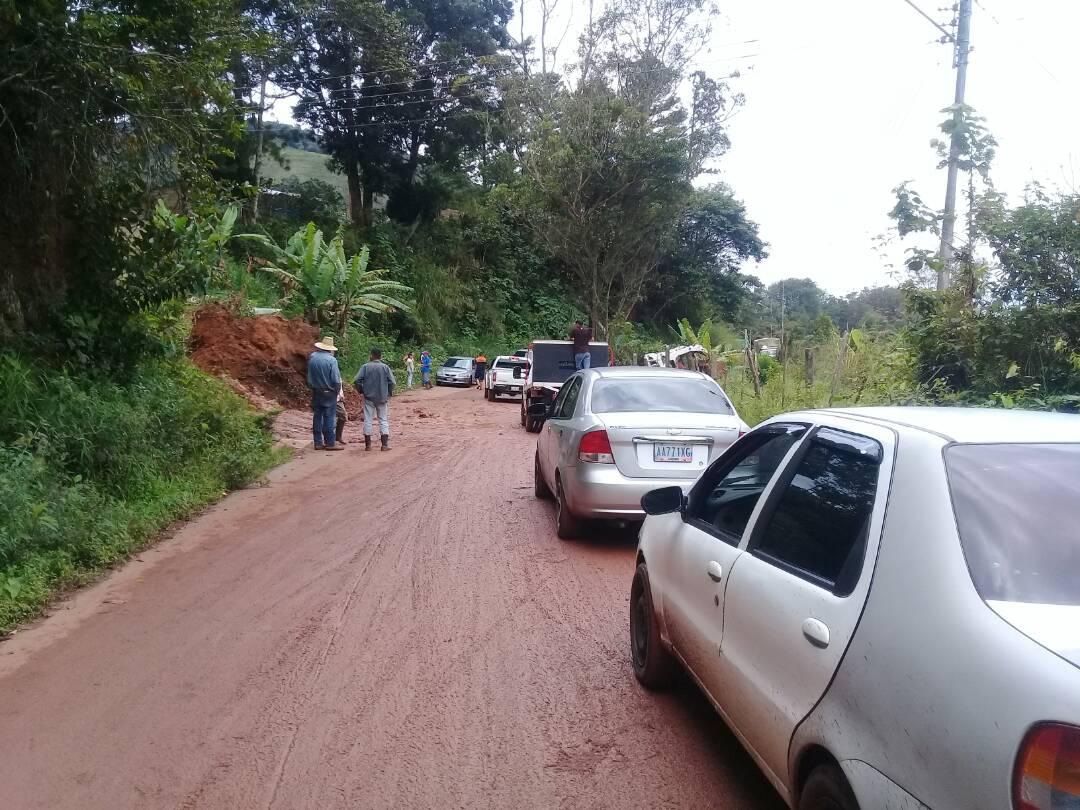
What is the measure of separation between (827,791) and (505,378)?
2684 centimetres

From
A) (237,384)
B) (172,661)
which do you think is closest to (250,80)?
(237,384)

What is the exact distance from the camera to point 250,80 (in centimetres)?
3225

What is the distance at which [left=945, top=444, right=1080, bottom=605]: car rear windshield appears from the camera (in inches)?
86.8

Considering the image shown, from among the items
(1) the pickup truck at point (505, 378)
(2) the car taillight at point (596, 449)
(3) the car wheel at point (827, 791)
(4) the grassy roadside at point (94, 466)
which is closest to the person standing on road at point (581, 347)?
(4) the grassy roadside at point (94, 466)

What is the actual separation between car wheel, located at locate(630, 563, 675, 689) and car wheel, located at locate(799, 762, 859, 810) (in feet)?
5.81

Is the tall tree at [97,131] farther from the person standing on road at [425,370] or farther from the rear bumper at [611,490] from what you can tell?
the person standing on road at [425,370]

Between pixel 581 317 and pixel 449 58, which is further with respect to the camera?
pixel 581 317

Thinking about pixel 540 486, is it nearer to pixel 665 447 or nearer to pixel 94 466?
pixel 665 447

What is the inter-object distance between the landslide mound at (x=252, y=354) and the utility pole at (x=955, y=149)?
13.7m

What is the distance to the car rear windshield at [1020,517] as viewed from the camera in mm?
2205

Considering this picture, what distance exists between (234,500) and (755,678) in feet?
27.3

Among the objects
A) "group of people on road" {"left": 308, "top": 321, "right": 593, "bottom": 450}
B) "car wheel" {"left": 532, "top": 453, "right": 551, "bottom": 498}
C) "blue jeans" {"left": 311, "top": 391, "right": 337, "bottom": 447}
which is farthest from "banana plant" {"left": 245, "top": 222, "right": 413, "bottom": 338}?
"car wheel" {"left": 532, "top": 453, "right": 551, "bottom": 498}

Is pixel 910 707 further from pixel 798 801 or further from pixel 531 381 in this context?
pixel 531 381

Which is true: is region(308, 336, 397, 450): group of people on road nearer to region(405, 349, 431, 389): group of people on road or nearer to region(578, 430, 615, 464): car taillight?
region(578, 430, 615, 464): car taillight
